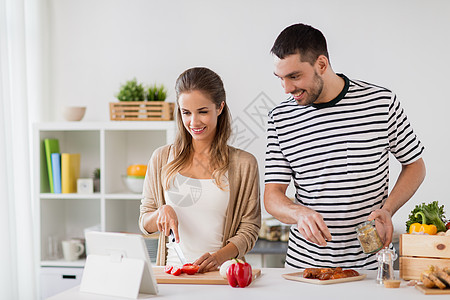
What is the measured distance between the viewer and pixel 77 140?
3.92 m

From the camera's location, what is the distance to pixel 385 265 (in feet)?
5.76

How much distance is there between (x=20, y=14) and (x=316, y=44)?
2196mm

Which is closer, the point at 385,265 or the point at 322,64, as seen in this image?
the point at 385,265

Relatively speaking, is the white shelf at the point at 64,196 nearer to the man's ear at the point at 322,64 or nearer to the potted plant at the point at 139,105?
the potted plant at the point at 139,105

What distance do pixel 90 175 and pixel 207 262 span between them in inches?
84.2

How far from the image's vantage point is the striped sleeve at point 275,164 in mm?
2158

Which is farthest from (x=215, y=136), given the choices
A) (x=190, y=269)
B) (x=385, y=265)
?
(x=385, y=265)

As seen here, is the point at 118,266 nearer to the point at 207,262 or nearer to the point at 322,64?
the point at 207,262

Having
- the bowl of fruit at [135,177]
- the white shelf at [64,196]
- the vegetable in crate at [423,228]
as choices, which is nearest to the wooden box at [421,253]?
the vegetable in crate at [423,228]

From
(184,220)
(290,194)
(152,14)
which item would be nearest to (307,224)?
(184,220)

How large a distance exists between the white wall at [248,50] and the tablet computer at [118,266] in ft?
7.10

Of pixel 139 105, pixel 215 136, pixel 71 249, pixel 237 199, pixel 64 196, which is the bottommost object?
pixel 71 249

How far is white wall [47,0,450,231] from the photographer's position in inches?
143

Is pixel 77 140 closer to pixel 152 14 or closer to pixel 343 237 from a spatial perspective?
pixel 152 14
